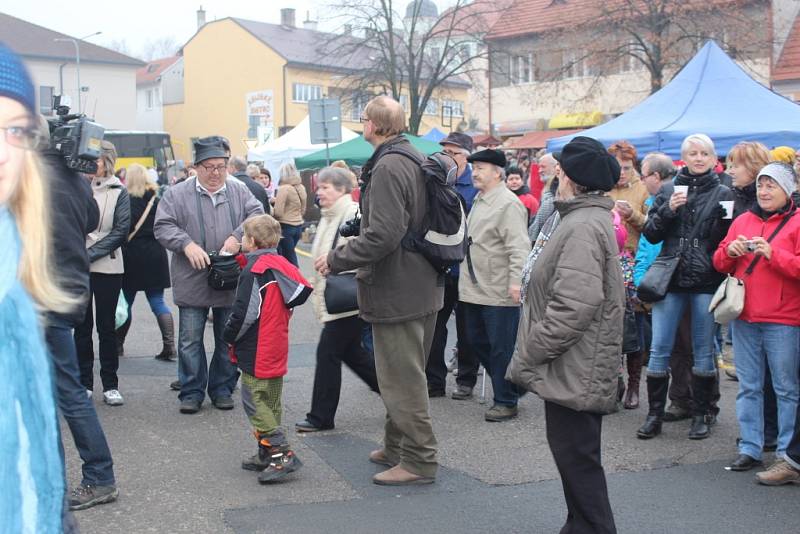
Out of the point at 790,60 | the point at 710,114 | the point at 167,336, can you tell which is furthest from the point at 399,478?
the point at 790,60

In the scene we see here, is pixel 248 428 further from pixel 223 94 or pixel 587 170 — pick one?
pixel 223 94

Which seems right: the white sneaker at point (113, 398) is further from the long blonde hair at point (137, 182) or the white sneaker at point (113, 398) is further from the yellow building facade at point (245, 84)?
the yellow building facade at point (245, 84)

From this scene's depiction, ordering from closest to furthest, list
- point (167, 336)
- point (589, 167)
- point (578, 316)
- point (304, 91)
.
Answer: point (578, 316), point (589, 167), point (167, 336), point (304, 91)

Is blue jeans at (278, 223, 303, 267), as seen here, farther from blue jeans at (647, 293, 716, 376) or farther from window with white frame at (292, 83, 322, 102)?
window with white frame at (292, 83, 322, 102)

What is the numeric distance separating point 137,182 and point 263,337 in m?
3.16

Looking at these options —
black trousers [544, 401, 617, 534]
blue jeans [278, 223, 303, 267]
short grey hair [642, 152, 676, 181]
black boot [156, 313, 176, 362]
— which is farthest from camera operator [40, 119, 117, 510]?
blue jeans [278, 223, 303, 267]

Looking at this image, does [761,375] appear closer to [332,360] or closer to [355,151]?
[332,360]

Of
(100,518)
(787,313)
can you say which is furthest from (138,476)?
(787,313)

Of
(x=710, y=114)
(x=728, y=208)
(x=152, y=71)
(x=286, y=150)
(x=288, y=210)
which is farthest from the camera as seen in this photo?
(x=152, y=71)

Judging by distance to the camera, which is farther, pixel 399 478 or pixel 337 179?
pixel 337 179

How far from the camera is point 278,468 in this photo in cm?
526

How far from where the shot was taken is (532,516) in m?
4.80

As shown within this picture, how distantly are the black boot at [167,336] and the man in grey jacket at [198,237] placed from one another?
1.83 m

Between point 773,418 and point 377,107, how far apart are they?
3.21 metres
